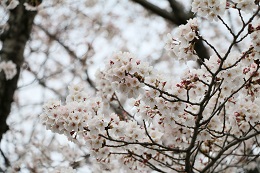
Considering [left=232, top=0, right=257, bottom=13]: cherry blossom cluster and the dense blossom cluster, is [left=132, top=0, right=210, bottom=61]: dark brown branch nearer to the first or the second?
the dense blossom cluster

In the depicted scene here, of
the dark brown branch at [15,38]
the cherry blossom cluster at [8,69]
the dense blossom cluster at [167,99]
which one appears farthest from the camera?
the dark brown branch at [15,38]

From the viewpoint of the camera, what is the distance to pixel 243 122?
3020 mm

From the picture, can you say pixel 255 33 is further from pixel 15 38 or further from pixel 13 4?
pixel 15 38

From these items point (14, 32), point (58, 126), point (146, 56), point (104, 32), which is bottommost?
point (58, 126)

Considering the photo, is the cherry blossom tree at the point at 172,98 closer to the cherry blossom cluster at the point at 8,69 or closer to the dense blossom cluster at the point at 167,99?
the dense blossom cluster at the point at 167,99

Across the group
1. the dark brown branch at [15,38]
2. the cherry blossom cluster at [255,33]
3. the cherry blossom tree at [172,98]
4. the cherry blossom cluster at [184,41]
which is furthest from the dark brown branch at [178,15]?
the cherry blossom cluster at [255,33]

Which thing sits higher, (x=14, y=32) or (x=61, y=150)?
(x=14, y=32)

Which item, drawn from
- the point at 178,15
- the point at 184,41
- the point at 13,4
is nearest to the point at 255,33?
the point at 184,41

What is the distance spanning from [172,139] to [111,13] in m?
6.50

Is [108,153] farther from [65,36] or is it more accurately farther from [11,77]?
[65,36]

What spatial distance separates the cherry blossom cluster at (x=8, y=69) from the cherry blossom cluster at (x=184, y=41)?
8.97 ft

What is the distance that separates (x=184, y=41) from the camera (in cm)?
253

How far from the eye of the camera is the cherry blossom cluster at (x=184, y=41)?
2.49m

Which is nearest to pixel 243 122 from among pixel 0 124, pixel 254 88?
pixel 254 88
